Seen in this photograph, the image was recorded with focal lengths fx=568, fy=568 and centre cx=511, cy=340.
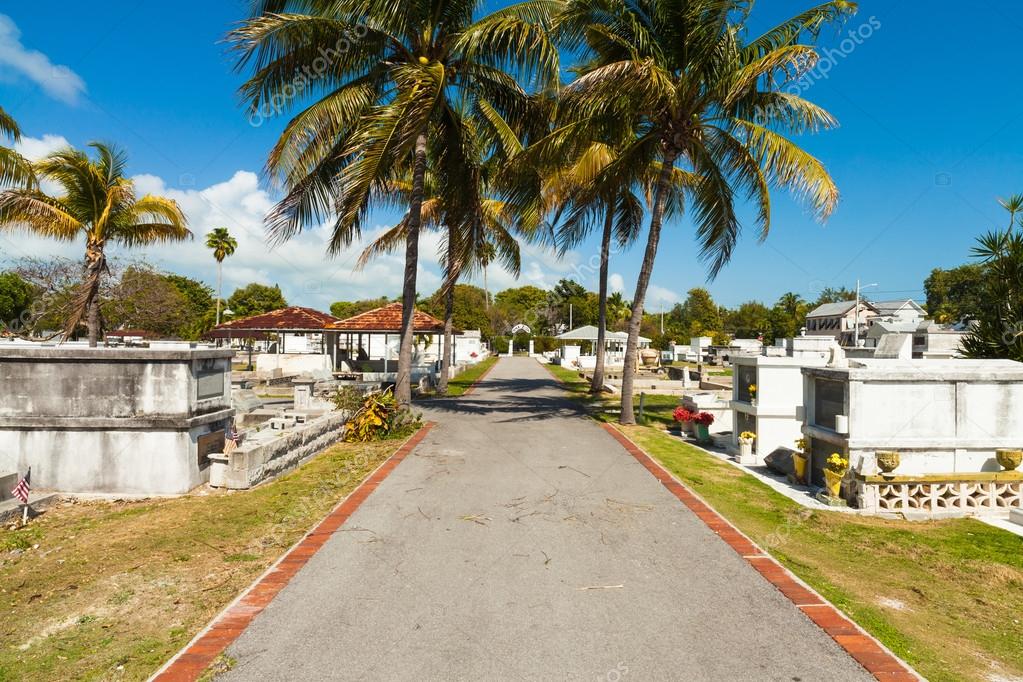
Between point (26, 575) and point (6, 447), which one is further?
point (6, 447)

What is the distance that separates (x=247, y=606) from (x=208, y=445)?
543 cm

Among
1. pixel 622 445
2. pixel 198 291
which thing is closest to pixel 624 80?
pixel 622 445

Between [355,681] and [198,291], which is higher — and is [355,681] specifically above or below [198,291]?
below

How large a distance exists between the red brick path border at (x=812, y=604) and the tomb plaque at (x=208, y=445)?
292 inches

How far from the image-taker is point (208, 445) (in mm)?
9336

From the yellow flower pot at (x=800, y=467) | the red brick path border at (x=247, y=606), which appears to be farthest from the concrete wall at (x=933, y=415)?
the red brick path border at (x=247, y=606)

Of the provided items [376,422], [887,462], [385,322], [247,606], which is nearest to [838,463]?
[887,462]

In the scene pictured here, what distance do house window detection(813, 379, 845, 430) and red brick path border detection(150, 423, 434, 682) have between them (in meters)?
7.73

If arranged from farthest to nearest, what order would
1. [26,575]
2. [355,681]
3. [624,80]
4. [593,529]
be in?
1. [624,80]
2. [593,529]
3. [26,575]
4. [355,681]

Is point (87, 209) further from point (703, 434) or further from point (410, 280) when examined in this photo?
point (703, 434)

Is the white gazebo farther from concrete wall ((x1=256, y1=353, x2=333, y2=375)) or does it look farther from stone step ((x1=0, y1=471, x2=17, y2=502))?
stone step ((x1=0, y1=471, x2=17, y2=502))

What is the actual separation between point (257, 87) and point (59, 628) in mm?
12097

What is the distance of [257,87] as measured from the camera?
1312cm

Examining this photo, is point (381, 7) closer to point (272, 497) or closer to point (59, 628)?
point (272, 497)
